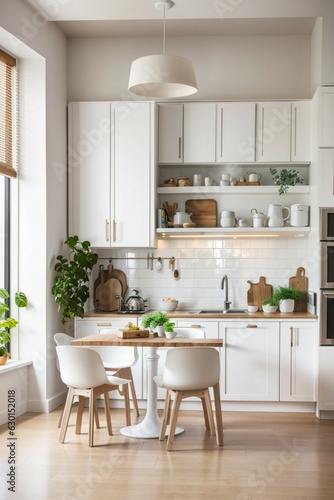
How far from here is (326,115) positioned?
5.70 m

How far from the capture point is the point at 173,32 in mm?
6285

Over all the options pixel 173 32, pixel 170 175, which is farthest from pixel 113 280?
pixel 173 32

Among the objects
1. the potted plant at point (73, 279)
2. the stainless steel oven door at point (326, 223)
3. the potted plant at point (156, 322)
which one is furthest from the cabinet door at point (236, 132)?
the potted plant at point (156, 322)

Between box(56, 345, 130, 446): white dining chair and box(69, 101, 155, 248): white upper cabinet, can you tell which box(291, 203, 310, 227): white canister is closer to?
box(69, 101, 155, 248): white upper cabinet

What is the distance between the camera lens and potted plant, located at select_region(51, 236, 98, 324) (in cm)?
579

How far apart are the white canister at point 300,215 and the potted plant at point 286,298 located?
2.07 ft

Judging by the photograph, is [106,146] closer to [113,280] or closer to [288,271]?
[113,280]

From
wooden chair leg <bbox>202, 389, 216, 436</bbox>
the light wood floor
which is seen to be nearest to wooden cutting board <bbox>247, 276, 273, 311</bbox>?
the light wood floor

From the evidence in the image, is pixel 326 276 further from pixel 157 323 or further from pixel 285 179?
pixel 157 323

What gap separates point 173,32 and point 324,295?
292 cm

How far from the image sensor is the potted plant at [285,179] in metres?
6.14

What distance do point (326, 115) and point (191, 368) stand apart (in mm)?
2637

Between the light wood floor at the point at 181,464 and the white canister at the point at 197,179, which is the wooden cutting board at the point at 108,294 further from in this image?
the light wood floor at the point at 181,464

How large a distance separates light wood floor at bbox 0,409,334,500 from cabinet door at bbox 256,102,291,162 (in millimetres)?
2486
